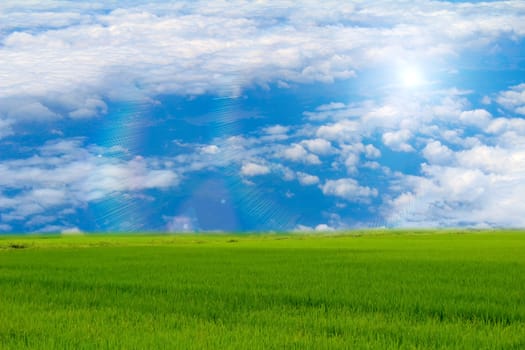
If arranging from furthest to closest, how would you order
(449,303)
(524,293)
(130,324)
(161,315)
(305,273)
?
(305,273), (524,293), (449,303), (161,315), (130,324)

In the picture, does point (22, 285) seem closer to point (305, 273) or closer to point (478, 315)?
point (305, 273)

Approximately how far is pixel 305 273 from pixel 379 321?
8.08 metres

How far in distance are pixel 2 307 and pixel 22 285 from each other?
14.9 ft

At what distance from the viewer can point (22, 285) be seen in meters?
15.9

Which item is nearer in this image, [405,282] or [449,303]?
[449,303]

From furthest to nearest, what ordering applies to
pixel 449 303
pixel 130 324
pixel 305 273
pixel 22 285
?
pixel 305 273 → pixel 22 285 → pixel 449 303 → pixel 130 324

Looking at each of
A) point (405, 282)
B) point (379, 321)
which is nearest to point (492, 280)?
point (405, 282)

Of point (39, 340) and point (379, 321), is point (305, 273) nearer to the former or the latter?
point (379, 321)

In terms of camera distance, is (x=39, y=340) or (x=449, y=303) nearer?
(x=39, y=340)

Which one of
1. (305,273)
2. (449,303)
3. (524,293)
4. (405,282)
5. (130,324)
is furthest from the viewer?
(305,273)

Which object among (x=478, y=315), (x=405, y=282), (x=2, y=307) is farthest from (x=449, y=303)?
(x=2, y=307)

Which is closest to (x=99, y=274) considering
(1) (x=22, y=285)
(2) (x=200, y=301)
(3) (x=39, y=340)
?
(1) (x=22, y=285)

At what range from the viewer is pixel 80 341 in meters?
8.05

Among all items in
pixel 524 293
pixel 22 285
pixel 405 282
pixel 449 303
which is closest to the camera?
pixel 449 303
